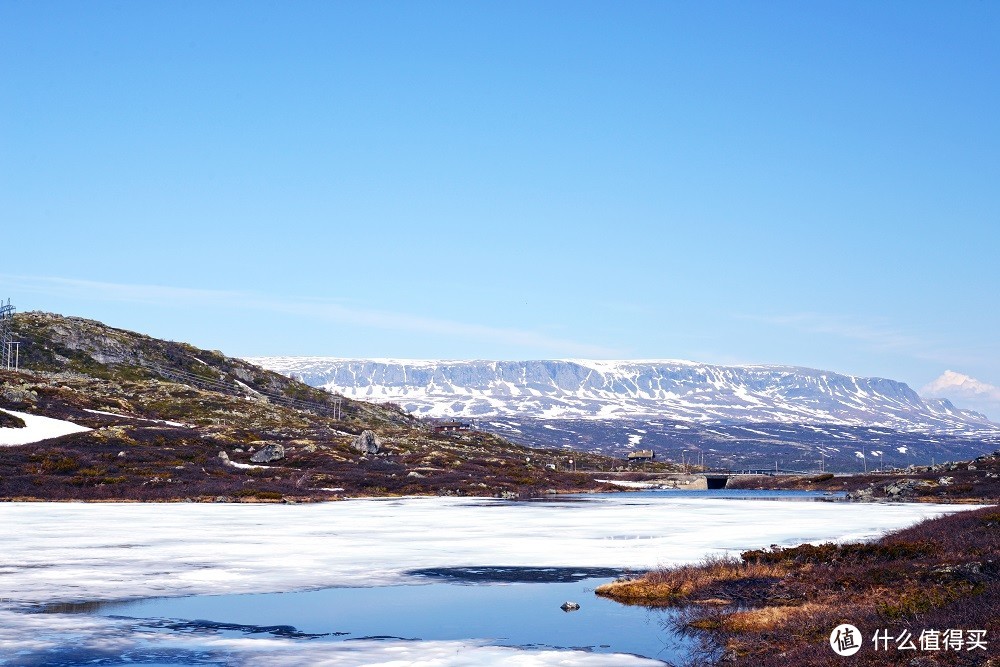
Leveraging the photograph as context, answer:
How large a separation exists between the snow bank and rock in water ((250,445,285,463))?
784 inches

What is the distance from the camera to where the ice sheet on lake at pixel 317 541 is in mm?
28766

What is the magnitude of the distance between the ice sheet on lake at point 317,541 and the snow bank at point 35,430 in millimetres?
38457

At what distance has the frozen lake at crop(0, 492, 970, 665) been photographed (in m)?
19.1

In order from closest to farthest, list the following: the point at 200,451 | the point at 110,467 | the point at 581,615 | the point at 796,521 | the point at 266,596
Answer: the point at 581,615 → the point at 266,596 → the point at 796,521 → the point at 110,467 → the point at 200,451

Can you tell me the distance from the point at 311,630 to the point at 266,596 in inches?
211

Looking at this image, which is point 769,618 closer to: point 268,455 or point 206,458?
point 206,458

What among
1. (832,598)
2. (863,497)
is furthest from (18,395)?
(832,598)

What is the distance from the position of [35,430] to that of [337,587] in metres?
91.0

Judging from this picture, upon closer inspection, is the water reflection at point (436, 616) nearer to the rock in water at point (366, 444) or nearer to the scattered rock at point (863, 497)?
the scattered rock at point (863, 497)

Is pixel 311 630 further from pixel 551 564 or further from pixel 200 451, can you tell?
pixel 200 451

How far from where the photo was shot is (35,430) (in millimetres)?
106625

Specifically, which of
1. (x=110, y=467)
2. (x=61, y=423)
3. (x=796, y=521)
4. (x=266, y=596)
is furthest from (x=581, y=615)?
(x=61, y=423)

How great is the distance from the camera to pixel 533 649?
1942 cm

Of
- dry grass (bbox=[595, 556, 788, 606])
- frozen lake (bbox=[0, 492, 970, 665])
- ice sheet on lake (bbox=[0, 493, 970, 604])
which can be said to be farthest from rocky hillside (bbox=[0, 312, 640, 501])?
dry grass (bbox=[595, 556, 788, 606])
